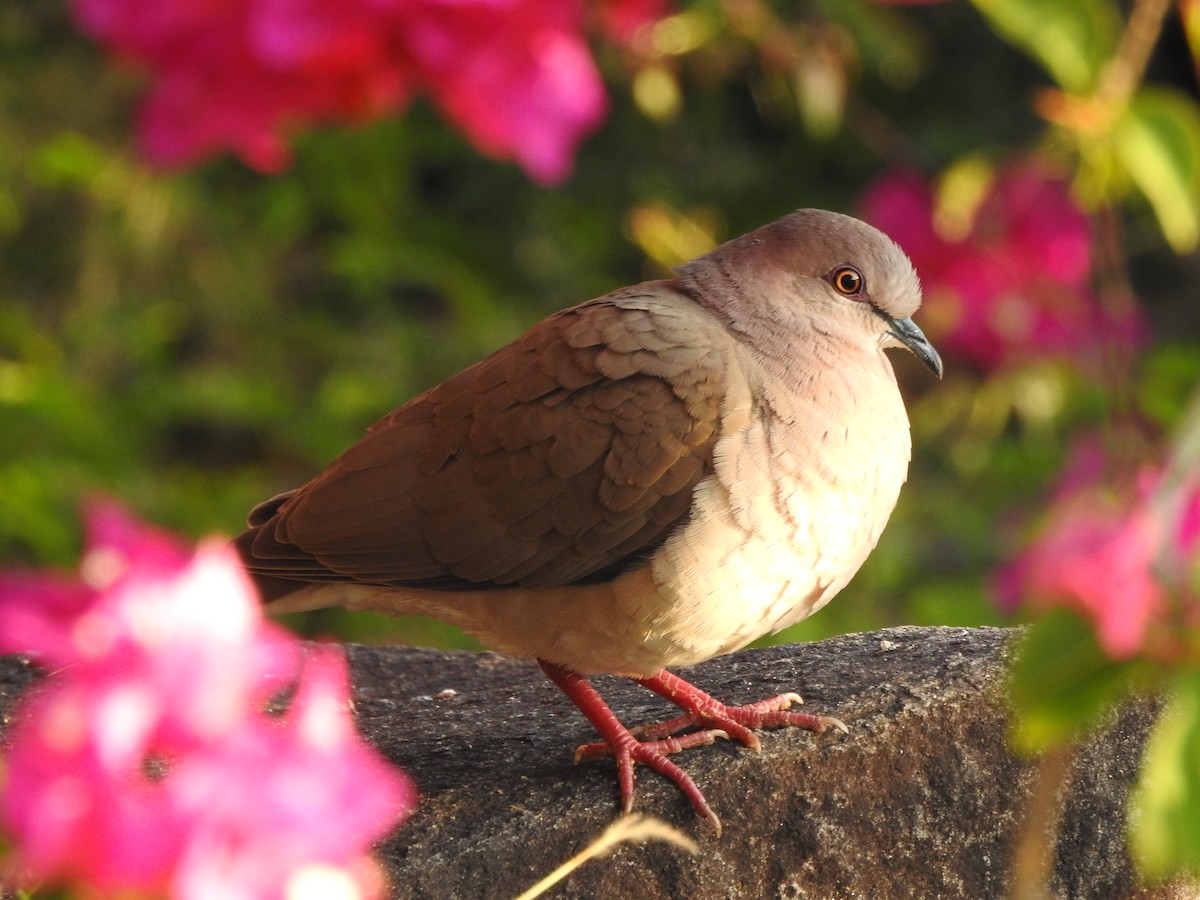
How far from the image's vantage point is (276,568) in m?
2.58

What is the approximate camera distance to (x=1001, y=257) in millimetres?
3684

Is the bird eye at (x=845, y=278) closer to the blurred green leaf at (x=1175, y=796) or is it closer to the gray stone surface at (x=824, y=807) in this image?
the gray stone surface at (x=824, y=807)

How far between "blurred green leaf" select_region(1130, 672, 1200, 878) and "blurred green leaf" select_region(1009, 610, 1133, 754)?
0.14ft

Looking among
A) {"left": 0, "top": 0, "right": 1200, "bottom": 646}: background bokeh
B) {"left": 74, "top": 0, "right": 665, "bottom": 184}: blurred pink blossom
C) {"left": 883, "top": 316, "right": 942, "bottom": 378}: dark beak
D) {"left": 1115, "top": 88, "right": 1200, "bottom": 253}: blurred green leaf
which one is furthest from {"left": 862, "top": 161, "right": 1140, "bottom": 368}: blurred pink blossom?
{"left": 1115, "top": 88, "right": 1200, "bottom": 253}: blurred green leaf

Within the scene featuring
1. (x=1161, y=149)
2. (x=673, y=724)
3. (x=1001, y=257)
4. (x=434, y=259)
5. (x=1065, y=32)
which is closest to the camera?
(x=1065, y=32)

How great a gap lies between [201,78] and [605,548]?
0.99 metres

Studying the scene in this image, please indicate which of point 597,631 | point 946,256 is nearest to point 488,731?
point 597,631

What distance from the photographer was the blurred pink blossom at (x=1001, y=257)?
3.66 meters

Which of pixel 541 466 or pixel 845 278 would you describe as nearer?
pixel 541 466

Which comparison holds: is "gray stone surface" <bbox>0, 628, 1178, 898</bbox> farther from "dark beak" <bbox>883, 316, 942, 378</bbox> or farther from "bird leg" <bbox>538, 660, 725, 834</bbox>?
"dark beak" <bbox>883, 316, 942, 378</bbox>

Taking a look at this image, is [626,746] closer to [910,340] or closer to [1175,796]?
[910,340]

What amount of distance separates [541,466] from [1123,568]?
5.21 feet

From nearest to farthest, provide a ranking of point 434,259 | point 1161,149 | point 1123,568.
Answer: point 1123,568 < point 1161,149 < point 434,259

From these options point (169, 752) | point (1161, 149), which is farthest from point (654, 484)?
point (169, 752)
